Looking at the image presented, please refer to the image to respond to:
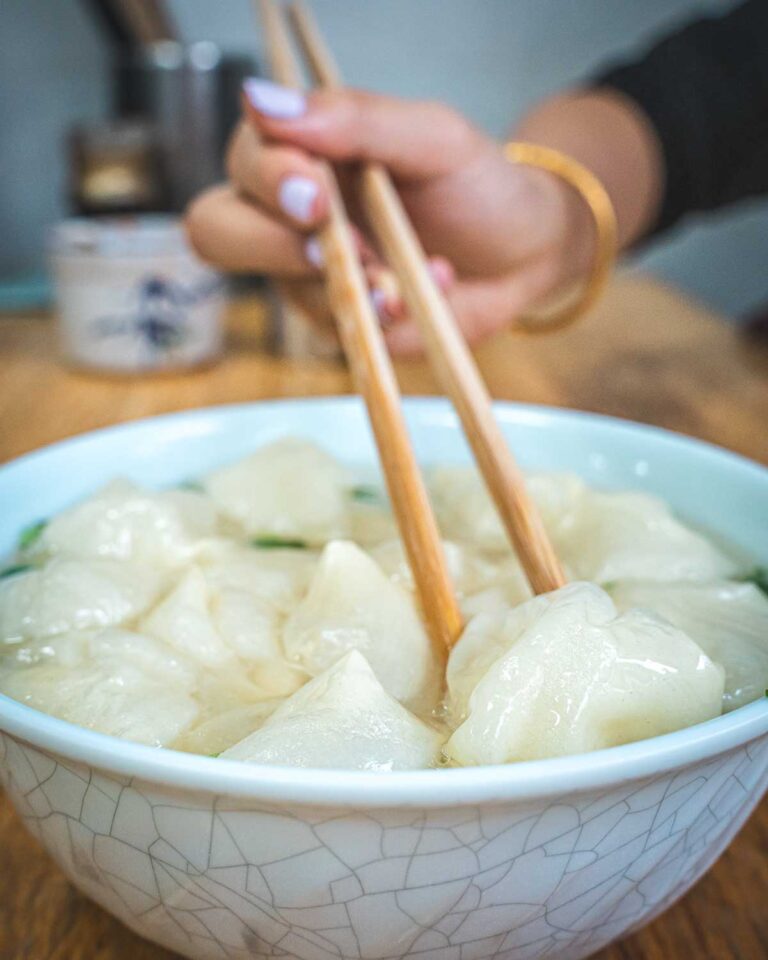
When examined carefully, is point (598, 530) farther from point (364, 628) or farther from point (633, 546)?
point (364, 628)

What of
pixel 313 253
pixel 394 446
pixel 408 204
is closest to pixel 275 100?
pixel 313 253

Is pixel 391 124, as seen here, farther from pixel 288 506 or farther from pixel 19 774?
pixel 19 774

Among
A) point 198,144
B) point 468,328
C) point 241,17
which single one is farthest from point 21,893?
point 241,17

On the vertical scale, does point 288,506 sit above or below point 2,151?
above

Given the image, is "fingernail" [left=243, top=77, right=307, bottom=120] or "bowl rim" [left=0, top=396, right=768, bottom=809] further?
"fingernail" [left=243, top=77, right=307, bottom=120]

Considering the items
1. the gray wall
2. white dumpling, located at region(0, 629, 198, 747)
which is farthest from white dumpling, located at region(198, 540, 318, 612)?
the gray wall

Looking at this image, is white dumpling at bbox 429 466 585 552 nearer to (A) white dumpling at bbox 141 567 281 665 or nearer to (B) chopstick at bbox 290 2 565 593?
(B) chopstick at bbox 290 2 565 593

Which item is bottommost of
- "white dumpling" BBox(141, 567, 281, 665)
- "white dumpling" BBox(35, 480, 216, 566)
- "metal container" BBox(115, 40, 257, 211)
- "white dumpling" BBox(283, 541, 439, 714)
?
"metal container" BBox(115, 40, 257, 211)
